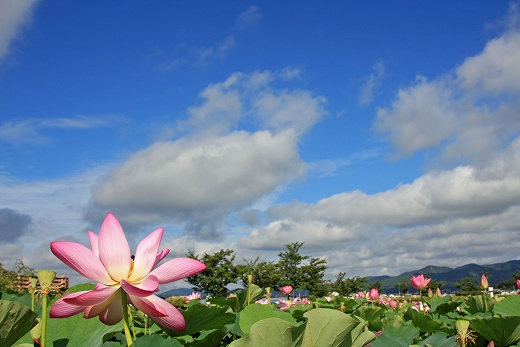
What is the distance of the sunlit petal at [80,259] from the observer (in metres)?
0.86

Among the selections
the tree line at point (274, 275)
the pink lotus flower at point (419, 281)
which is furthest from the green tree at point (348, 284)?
the pink lotus flower at point (419, 281)

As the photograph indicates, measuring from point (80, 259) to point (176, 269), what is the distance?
0.18 metres

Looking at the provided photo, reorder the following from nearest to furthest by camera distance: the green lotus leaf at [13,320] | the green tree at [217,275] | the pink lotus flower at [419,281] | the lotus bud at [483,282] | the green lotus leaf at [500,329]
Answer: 1. the green lotus leaf at [13,320]
2. the green lotus leaf at [500,329]
3. the lotus bud at [483,282]
4. the pink lotus flower at [419,281]
5. the green tree at [217,275]

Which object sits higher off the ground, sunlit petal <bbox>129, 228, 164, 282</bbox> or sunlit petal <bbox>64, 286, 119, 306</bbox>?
sunlit petal <bbox>129, 228, 164, 282</bbox>

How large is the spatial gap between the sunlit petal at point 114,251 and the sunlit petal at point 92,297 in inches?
1.2

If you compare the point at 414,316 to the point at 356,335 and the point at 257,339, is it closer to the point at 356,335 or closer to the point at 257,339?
the point at 356,335

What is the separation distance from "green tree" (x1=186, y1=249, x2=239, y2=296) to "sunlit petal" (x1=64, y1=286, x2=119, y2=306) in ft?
112

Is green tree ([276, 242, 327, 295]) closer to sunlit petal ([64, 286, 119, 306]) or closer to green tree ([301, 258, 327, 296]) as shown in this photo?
green tree ([301, 258, 327, 296])

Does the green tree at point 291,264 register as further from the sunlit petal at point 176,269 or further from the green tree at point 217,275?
the sunlit petal at point 176,269

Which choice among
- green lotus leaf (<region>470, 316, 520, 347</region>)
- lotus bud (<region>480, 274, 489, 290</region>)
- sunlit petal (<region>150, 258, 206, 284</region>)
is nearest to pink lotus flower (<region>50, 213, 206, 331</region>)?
sunlit petal (<region>150, 258, 206, 284</region>)

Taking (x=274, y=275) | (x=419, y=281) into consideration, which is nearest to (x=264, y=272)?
(x=274, y=275)

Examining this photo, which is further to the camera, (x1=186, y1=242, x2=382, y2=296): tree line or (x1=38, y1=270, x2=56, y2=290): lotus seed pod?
(x1=186, y1=242, x2=382, y2=296): tree line

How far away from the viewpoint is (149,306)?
87 centimetres

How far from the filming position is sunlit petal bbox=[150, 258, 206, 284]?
0.91m
